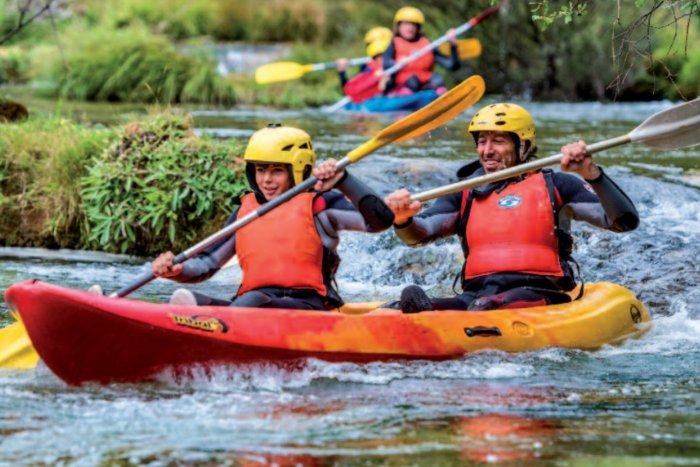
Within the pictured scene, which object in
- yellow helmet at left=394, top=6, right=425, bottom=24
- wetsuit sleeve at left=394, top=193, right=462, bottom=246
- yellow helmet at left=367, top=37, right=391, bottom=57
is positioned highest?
yellow helmet at left=394, top=6, right=425, bottom=24

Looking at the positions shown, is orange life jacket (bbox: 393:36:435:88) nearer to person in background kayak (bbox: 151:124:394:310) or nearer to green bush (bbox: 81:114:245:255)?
green bush (bbox: 81:114:245:255)

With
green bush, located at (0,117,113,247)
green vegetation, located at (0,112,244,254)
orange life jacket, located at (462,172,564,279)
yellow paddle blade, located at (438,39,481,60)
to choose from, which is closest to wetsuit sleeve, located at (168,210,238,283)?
orange life jacket, located at (462,172,564,279)

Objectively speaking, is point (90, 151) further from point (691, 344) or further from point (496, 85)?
point (496, 85)

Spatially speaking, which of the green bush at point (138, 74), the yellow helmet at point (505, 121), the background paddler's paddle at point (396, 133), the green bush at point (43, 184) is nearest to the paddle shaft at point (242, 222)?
the background paddler's paddle at point (396, 133)

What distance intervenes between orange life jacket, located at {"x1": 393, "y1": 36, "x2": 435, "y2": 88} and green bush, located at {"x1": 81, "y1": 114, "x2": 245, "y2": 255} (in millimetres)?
6678

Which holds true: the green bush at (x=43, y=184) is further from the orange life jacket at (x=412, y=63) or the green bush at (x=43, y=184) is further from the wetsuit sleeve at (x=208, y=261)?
the orange life jacket at (x=412, y=63)

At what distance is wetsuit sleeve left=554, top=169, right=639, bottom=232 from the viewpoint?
5695mm

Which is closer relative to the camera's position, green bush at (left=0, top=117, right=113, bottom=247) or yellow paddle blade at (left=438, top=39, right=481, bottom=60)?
green bush at (left=0, top=117, right=113, bottom=247)

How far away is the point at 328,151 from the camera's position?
420 inches

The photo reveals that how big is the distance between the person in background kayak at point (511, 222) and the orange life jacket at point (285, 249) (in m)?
0.38

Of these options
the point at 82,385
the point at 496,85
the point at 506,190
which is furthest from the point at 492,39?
the point at 82,385

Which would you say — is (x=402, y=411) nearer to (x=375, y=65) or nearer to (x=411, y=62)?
(x=411, y=62)

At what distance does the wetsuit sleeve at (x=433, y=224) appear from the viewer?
5895 millimetres

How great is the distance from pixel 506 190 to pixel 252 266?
4.05ft
